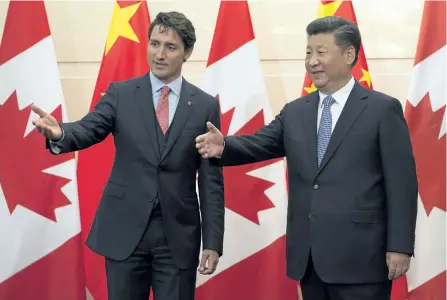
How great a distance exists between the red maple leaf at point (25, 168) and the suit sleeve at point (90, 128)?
3.27 feet

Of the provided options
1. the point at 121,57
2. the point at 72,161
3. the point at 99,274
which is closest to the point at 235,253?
the point at 99,274

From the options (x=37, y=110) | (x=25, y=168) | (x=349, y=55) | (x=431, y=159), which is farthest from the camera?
(x=431, y=159)

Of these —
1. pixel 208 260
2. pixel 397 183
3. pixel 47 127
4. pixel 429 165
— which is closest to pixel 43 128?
pixel 47 127

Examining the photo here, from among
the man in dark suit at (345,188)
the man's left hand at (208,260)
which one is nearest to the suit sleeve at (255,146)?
the man in dark suit at (345,188)

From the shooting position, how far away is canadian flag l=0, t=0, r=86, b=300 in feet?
9.56

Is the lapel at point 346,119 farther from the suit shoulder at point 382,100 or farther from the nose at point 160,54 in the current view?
the nose at point 160,54

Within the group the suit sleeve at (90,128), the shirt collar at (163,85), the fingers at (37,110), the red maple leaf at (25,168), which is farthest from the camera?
the red maple leaf at (25,168)

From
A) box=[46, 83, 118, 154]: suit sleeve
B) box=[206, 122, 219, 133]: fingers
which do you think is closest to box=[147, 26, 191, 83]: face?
box=[46, 83, 118, 154]: suit sleeve

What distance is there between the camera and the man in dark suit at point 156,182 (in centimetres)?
197

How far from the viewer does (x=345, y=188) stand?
1.88 m

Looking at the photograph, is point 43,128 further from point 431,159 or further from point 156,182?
point 431,159

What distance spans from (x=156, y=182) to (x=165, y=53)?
44 cm

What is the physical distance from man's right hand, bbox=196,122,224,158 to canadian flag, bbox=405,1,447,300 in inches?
59.6

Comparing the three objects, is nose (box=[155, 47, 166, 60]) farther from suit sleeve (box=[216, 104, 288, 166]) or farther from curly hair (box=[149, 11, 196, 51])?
suit sleeve (box=[216, 104, 288, 166])
